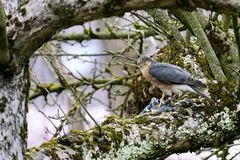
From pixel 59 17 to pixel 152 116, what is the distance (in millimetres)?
789

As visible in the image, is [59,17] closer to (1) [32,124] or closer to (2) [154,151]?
(2) [154,151]

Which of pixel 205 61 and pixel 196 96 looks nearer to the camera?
pixel 196 96

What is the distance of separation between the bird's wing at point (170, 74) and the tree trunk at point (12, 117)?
90 centimetres

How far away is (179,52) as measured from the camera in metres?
2.75

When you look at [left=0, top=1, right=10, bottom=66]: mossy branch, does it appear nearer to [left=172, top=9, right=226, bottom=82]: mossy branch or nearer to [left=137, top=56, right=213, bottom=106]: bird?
[left=137, top=56, right=213, bottom=106]: bird

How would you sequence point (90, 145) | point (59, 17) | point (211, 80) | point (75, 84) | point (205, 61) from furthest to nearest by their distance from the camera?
Answer: point (75, 84) → point (205, 61) → point (211, 80) → point (90, 145) → point (59, 17)

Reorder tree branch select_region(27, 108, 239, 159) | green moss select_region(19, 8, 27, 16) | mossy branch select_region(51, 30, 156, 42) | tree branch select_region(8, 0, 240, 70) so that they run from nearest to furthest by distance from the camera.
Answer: tree branch select_region(8, 0, 240, 70), green moss select_region(19, 8, 27, 16), tree branch select_region(27, 108, 239, 159), mossy branch select_region(51, 30, 156, 42)

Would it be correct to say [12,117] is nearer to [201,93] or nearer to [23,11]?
[23,11]

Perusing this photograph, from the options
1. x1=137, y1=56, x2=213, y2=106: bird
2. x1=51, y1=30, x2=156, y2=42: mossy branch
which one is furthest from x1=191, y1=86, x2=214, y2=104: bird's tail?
x1=51, y1=30, x2=156, y2=42: mossy branch

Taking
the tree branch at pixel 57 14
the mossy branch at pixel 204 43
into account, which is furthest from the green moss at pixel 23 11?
the mossy branch at pixel 204 43

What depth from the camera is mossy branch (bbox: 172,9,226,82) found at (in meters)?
2.43

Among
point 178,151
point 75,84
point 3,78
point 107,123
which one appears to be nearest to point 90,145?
point 107,123

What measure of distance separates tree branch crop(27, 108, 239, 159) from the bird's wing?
0.78 feet

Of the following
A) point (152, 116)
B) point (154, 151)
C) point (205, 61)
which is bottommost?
point (154, 151)
